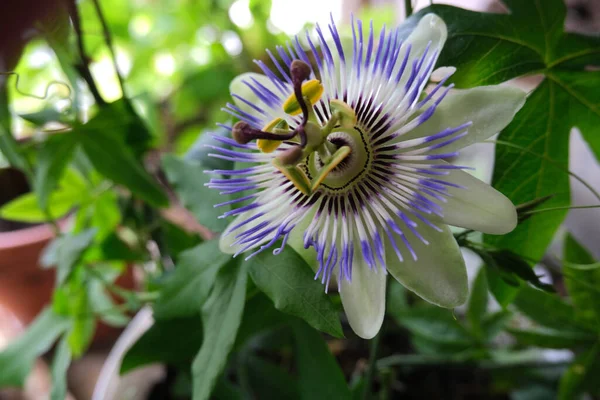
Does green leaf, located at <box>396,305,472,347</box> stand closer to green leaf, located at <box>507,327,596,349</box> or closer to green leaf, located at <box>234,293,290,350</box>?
green leaf, located at <box>507,327,596,349</box>

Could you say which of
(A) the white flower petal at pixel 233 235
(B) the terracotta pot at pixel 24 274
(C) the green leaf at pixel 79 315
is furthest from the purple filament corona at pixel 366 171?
(B) the terracotta pot at pixel 24 274

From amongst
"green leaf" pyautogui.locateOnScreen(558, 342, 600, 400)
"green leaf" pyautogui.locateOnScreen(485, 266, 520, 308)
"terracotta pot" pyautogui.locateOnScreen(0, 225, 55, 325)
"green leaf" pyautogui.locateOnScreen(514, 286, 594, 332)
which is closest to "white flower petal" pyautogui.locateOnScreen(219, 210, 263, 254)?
"green leaf" pyautogui.locateOnScreen(485, 266, 520, 308)

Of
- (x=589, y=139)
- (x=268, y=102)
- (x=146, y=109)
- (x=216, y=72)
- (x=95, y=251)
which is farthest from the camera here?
(x=216, y=72)

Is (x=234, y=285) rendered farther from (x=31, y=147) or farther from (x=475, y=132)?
(x=31, y=147)

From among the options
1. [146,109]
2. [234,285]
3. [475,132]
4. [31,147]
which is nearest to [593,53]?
[475,132]

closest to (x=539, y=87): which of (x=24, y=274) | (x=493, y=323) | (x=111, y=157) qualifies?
(x=493, y=323)
